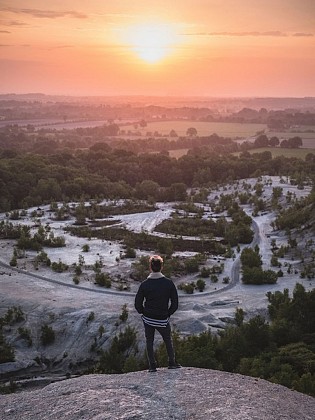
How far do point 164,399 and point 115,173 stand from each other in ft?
226

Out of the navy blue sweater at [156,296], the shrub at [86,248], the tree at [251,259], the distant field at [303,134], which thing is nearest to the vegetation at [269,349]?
the navy blue sweater at [156,296]

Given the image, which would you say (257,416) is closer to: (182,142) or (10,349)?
(10,349)

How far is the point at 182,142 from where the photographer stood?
13625 centimetres

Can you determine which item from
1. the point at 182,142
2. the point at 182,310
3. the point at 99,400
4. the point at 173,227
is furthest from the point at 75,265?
the point at 182,142

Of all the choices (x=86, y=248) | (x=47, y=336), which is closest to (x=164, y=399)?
(x=47, y=336)

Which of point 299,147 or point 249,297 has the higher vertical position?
point 299,147

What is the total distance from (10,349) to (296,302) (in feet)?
43.4

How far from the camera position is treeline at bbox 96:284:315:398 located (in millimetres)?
16328

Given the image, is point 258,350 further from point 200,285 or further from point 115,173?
point 115,173

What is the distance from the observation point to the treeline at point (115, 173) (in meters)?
62.0

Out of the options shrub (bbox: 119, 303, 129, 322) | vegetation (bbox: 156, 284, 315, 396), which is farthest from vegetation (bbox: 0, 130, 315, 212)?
vegetation (bbox: 156, 284, 315, 396)

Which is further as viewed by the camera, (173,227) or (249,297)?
(173,227)

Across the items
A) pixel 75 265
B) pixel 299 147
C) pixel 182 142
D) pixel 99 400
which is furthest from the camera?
pixel 182 142

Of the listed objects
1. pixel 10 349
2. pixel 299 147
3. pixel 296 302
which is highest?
pixel 299 147
